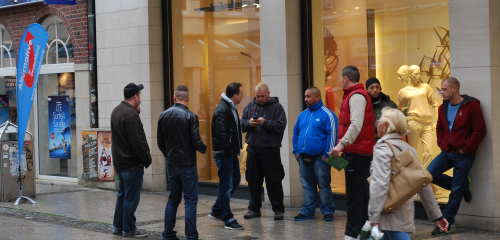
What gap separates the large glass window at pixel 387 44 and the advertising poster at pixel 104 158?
187 inches

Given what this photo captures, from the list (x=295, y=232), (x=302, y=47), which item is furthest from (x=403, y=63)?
(x=295, y=232)

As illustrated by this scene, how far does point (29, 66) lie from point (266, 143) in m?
4.63

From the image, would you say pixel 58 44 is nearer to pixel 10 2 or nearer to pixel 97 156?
pixel 10 2

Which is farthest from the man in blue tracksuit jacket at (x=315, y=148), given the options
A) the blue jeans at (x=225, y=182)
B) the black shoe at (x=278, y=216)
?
the blue jeans at (x=225, y=182)

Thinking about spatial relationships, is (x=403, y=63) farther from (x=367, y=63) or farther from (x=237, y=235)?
(x=237, y=235)

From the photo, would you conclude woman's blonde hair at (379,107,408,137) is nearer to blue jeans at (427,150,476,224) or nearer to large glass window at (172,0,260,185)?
blue jeans at (427,150,476,224)

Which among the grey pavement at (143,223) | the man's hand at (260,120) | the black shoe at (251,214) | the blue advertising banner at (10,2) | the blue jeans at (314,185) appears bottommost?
the grey pavement at (143,223)

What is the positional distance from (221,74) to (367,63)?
10.3 feet

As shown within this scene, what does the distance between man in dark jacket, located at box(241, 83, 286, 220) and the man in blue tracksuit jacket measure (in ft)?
1.02

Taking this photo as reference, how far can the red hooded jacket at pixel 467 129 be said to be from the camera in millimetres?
7547

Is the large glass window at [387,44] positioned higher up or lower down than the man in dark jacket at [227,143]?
higher up

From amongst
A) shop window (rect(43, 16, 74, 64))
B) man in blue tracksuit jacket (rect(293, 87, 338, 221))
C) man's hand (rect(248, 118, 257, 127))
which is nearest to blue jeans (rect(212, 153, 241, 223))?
man's hand (rect(248, 118, 257, 127))

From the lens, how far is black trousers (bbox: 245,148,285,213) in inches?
345

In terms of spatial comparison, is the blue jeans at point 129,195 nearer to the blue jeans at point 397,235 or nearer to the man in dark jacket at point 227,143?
the man in dark jacket at point 227,143
